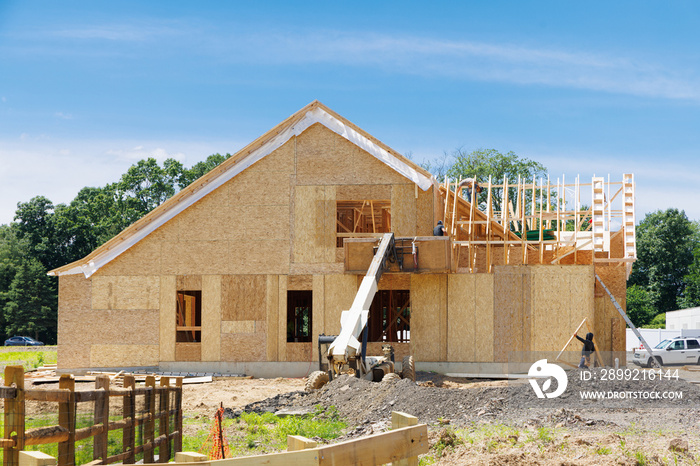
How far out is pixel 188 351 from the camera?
22484 mm

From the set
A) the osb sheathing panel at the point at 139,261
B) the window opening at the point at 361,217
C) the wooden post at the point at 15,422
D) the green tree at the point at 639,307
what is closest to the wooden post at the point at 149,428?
the wooden post at the point at 15,422

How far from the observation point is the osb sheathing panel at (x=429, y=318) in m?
21.9

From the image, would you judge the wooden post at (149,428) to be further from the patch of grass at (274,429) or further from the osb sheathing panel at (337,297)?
the osb sheathing panel at (337,297)

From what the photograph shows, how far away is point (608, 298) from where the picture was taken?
23156 mm

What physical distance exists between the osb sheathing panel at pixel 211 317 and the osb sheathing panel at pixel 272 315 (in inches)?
58.6

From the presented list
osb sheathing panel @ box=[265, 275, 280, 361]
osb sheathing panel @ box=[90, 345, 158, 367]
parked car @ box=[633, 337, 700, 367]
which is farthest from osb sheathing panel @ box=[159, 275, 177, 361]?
parked car @ box=[633, 337, 700, 367]

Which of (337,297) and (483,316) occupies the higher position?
(337,297)

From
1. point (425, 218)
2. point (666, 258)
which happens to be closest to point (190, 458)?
point (425, 218)

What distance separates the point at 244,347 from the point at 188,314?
8.06 m

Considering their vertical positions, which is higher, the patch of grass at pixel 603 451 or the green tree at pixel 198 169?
the green tree at pixel 198 169

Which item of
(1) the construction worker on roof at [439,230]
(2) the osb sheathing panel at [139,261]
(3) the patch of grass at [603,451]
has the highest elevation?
(1) the construction worker on roof at [439,230]

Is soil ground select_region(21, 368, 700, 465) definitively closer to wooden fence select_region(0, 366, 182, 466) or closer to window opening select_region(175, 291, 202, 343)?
wooden fence select_region(0, 366, 182, 466)

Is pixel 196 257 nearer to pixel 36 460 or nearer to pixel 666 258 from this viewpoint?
pixel 36 460

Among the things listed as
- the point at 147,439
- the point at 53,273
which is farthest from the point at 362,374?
the point at 53,273
